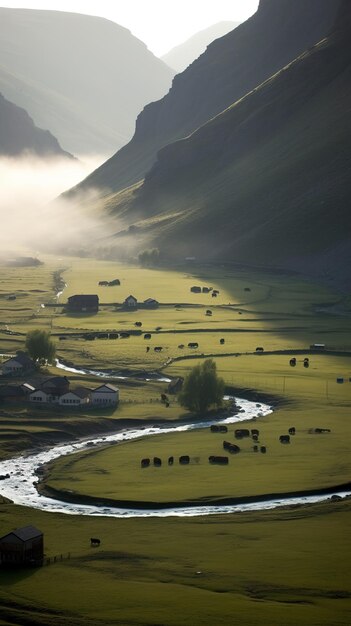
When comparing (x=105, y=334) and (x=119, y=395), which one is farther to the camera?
(x=105, y=334)

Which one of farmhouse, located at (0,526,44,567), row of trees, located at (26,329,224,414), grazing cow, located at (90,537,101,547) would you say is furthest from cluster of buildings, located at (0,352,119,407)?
farmhouse, located at (0,526,44,567)

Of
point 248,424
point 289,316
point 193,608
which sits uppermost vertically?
point 289,316

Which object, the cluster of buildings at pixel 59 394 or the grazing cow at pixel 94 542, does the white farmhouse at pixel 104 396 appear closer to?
the cluster of buildings at pixel 59 394

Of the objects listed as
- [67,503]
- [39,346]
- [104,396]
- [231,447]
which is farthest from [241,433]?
[39,346]

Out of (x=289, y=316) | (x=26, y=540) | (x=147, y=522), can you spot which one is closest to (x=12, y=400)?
(x=147, y=522)

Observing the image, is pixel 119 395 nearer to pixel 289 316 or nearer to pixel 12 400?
pixel 12 400
